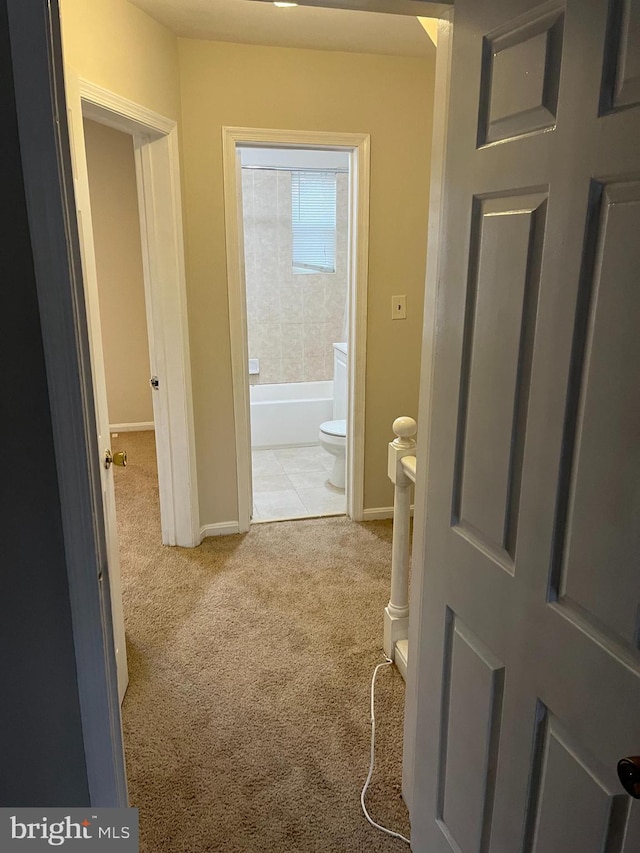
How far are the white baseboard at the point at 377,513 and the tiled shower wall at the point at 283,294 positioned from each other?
2267 millimetres

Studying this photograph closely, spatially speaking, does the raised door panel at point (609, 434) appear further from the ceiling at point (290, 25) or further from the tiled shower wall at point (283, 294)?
the tiled shower wall at point (283, 294)

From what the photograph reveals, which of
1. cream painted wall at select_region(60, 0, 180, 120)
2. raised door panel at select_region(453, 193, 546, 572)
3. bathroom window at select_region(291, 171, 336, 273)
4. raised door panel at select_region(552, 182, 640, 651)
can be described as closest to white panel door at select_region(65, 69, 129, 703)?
cream painted wall at select_region(60, 0, 180, 120)

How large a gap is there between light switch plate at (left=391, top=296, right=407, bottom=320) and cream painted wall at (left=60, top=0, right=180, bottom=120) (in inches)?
56.0

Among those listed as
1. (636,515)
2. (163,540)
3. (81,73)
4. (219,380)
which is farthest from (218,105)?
(636,515)

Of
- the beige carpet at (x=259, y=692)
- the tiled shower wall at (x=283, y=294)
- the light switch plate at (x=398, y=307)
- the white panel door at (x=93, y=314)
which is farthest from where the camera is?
the tiled shower wall at (x=283, y=294)

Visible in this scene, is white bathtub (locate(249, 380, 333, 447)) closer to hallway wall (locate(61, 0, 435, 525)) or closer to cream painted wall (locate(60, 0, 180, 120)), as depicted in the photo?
hallway wall (locate(61, 0, 435, 525))

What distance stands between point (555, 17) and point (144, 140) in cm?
225

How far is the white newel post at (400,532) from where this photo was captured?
2098mm

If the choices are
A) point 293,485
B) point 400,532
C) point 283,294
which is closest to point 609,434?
point 400,532

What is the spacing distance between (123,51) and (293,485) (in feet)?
9.07

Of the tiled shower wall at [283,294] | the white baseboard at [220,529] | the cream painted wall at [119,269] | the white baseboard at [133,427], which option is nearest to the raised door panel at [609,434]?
the white baseboard at [220,529]

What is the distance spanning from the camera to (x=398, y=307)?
3.36 meters

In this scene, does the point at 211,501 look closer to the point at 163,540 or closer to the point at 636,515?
the point at 163,540

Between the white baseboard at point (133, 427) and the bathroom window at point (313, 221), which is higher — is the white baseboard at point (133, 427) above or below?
below
